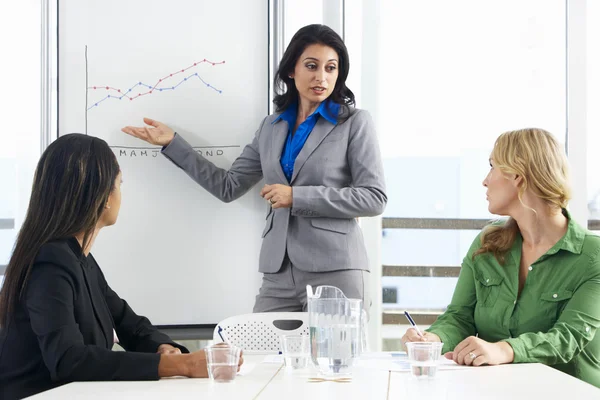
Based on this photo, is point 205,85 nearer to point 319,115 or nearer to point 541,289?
point 319,115

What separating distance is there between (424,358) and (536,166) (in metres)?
0.84

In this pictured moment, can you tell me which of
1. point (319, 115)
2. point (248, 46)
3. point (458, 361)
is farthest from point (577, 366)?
point (248, 46)

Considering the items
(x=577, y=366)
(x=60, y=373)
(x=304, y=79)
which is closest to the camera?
(x=60, y=373)

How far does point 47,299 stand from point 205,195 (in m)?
1.26

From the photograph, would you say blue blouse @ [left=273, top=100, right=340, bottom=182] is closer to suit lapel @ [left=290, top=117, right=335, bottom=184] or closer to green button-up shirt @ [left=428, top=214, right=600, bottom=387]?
suit lapel @ [left=290, top=117, right=335, bottom=184]

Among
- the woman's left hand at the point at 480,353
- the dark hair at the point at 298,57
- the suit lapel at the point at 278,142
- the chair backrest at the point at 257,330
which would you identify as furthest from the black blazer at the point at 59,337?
the dark hair at the point at 298,57

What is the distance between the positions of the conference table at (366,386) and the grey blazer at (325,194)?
903 mm

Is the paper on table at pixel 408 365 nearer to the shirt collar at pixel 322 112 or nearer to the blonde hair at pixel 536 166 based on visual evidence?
the blonde hair at pixel 536 166

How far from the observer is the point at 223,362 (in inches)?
60.2

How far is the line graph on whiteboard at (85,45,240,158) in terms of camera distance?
9.41 feet

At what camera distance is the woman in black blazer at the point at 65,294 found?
1.60 meters

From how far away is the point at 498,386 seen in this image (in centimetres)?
143

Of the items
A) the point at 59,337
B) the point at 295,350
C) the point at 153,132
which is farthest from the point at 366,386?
the point at 153,132

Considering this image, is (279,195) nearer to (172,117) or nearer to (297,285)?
(297,285)
